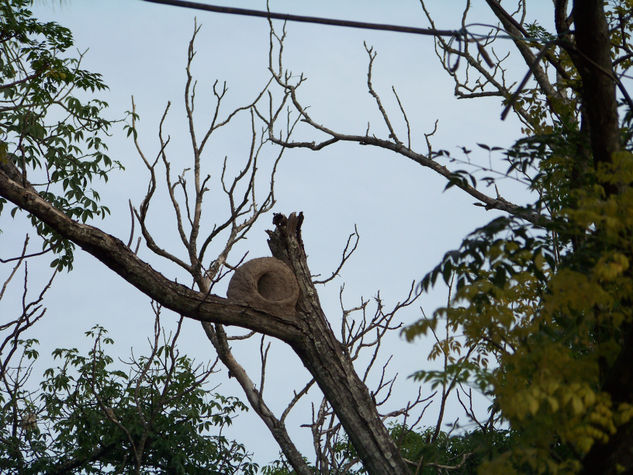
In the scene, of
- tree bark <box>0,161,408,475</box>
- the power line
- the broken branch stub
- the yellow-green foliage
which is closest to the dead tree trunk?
tree bark <box>0,161,408,475</box>

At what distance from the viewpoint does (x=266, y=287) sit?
798 cm

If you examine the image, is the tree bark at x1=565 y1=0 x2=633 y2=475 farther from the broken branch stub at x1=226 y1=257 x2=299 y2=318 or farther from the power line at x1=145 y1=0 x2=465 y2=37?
the broken branch stub at x1=226 y1=257 x2=299 y2=318

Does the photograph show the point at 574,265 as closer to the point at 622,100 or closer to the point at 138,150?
the point at 622,100

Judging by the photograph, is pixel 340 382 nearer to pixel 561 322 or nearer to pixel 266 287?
pixel 266 287

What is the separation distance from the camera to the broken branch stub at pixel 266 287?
7660mm

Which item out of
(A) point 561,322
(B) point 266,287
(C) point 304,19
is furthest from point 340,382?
(C) point 304,19

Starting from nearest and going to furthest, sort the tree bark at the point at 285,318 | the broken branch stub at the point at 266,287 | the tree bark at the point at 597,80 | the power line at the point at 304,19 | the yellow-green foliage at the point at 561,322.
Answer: the yellow-green foliage at the point at 561,322 < the power line at the point at 304,19 < the tree bark at the point at 597,80 < the tree bark at the point at 285,318 < the broken branch stub at the point at 266,287

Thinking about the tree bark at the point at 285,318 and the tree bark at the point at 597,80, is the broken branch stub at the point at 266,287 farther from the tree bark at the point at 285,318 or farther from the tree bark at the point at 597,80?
the tree bark at the point at 597,80

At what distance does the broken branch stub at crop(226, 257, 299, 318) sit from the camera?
7660 millimetres

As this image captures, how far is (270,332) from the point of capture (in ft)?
25.0

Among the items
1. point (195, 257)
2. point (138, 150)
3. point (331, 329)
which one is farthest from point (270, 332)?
point (138, 150)

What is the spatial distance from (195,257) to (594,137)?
15.1ft

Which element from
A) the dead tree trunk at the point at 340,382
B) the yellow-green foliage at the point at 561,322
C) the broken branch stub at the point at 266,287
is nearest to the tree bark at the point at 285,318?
the dead tree trunk at the point at 340,382

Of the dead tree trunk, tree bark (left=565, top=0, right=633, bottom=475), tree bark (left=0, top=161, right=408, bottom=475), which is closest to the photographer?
tree bark (left=565, top=0, right=633, bottom=475)
